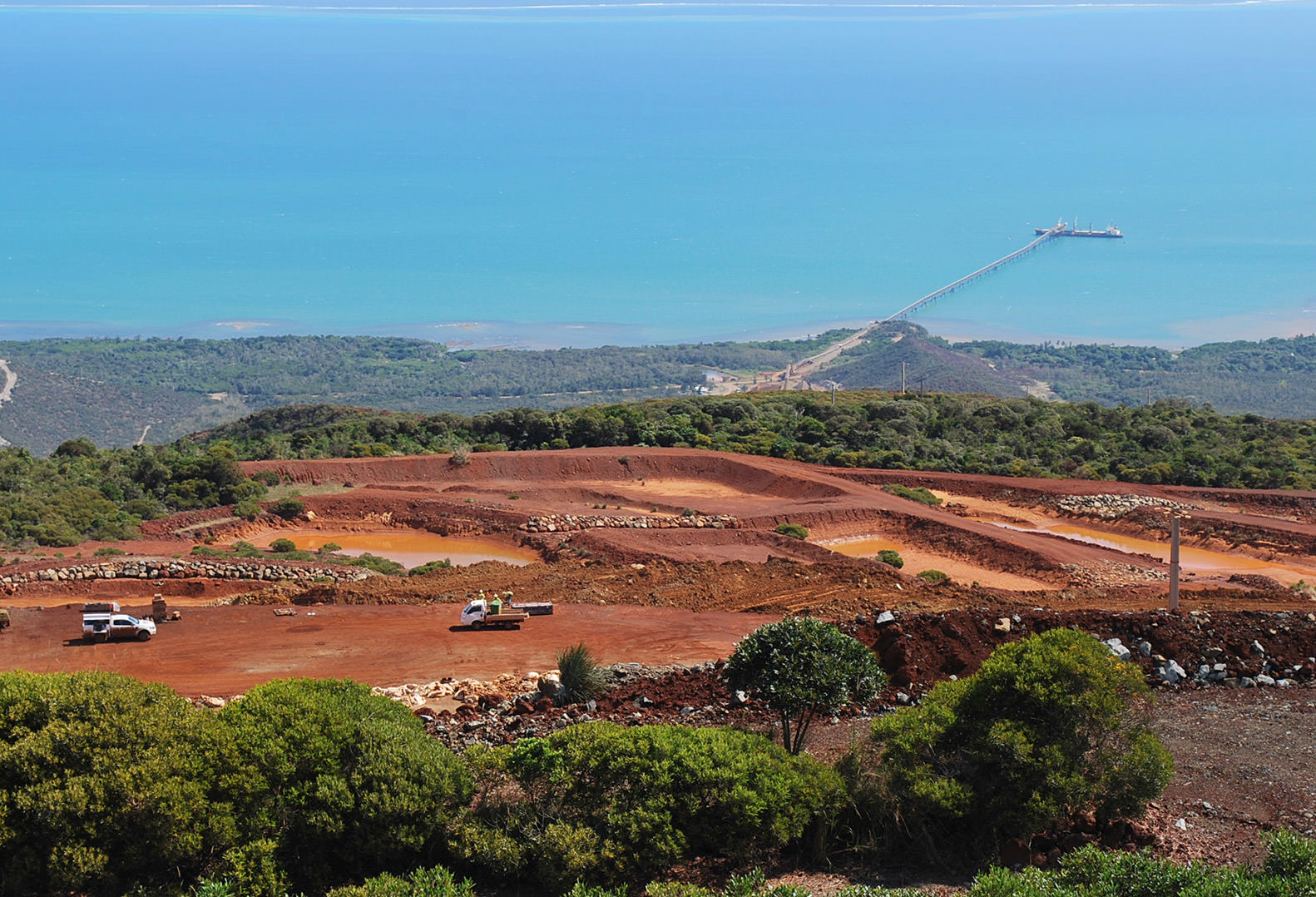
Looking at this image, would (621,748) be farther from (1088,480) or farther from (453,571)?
(1088,480)

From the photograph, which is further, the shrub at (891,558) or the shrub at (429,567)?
the shrub at (891,558)

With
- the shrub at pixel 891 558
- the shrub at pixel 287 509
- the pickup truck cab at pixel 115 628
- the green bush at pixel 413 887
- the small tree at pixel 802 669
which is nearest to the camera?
the green bush at pixel 413 887

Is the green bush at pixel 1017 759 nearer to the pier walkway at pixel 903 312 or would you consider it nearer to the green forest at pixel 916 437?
the green forest at pixel 916 437

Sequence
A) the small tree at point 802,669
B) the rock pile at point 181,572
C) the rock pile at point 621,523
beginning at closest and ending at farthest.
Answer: the small tree at point 802,669, the rock pile at point 181,572, the rock pile at point 621,523

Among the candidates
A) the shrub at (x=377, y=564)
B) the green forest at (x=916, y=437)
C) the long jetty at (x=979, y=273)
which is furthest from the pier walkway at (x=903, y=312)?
the shrub at (x=377, y=564)

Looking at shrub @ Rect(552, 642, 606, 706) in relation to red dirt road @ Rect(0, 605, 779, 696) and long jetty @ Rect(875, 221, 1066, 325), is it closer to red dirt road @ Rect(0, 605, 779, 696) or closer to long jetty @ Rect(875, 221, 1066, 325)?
red dirt road @ Rect(0, 605, 779, 696)

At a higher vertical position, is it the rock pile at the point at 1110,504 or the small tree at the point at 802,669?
the small tree at the point at 802,669
